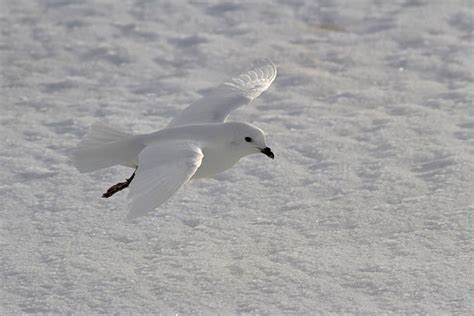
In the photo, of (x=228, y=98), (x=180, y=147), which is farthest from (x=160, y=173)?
(x=228, y=98)

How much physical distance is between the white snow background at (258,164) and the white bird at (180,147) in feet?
1.47

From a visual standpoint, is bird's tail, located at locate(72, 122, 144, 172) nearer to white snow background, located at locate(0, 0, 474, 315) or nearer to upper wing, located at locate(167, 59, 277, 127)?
white snow background, located at locate(0, 0, 474, 315)

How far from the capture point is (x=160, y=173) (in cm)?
477

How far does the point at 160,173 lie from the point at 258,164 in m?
2.14

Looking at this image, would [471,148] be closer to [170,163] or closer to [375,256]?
[375,256]

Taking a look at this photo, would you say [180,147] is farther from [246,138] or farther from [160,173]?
[246,138]

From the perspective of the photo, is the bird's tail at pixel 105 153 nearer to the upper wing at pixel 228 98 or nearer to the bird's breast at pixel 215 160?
the bird's breast at pixel 215 160

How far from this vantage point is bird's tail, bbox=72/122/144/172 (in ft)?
18.4

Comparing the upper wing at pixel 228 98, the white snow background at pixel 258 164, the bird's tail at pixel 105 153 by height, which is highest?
the bird's tail at pixel 105 153

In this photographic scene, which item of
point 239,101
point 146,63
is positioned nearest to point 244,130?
Result: point 239,101

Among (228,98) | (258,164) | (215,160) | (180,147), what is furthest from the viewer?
(258,164)

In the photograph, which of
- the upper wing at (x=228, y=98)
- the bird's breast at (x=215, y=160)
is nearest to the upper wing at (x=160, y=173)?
the bird's breast at (x=215, y=160)

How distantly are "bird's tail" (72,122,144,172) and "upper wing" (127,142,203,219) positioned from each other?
377 millimetres

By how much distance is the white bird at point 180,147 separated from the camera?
4684 millimetres
